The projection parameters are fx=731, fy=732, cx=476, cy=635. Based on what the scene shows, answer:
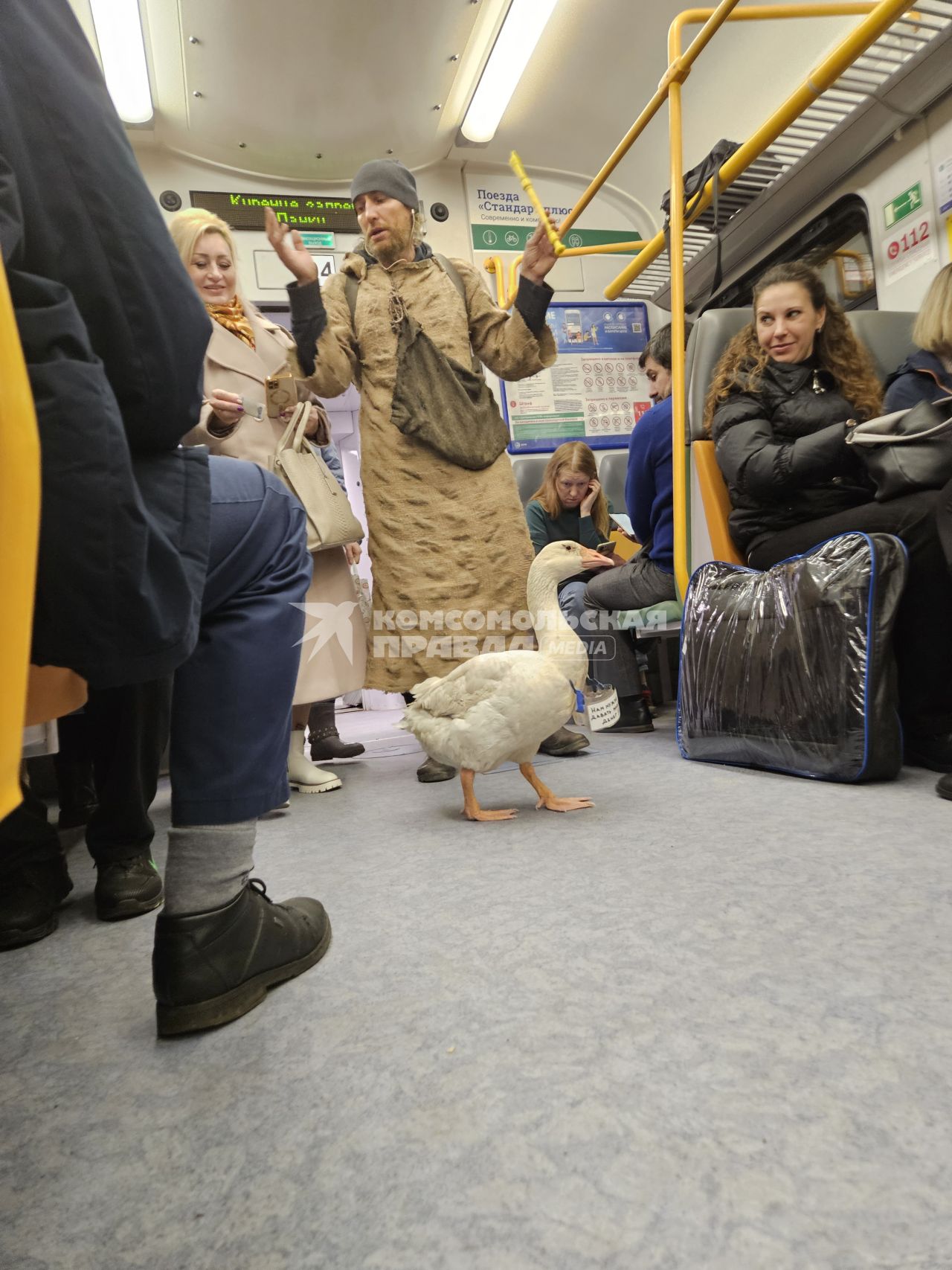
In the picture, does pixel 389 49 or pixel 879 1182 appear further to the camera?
pixel 389 49

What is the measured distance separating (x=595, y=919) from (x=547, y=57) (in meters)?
4.74

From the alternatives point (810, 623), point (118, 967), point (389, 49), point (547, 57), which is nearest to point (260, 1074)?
point (118, 967)

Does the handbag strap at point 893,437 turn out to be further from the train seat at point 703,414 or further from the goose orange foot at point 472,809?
the goose orange foot at point 472,809

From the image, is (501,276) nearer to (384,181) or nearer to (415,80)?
(415,80)

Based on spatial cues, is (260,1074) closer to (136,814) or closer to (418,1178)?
(418,1178)

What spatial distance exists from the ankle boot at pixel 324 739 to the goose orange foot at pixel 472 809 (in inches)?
44.2

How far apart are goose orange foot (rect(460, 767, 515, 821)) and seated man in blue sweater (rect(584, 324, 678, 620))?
110 cm

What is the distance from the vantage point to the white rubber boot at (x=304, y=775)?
220cm

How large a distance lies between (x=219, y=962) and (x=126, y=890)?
1.75ft

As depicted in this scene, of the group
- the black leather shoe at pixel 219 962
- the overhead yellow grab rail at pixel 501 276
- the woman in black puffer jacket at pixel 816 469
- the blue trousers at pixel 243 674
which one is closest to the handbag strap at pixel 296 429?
the woman in black puffer jacket at pixel 816 469

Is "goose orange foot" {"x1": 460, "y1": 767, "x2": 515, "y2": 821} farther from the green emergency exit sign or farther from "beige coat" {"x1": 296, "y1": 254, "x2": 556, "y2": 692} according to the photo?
the green emergency exit sign

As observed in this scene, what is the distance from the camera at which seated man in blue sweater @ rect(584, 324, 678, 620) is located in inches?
96.9

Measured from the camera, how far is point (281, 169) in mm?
4605

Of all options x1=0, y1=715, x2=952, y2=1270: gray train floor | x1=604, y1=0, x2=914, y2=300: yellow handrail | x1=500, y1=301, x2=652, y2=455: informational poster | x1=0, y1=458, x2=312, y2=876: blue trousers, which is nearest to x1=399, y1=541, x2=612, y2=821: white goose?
x1=0, y1=715, x2=952, y2=1270: gray train floor
